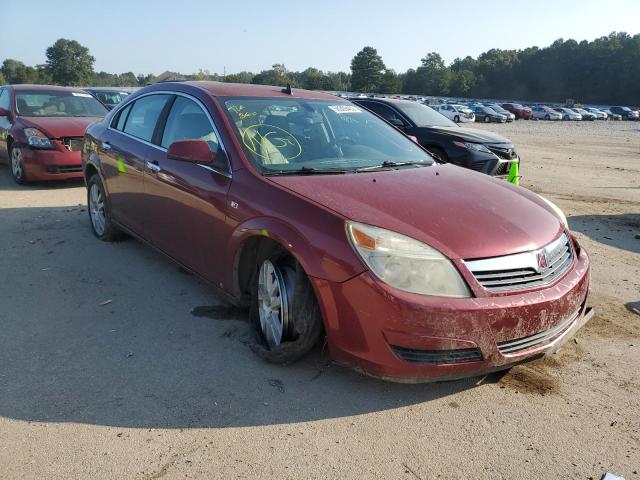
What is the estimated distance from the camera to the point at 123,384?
2.99 m

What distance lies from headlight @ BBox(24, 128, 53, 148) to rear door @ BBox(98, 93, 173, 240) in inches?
140

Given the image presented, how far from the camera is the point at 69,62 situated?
9744 cm

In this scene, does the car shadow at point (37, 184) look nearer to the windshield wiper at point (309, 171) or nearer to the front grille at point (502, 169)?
the windshield wiper at point (309, 171)

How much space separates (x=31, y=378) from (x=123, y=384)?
1.81ft

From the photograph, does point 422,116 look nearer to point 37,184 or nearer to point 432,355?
point 37,184

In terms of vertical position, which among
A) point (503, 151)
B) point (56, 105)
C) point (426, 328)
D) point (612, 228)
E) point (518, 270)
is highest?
point (56, 105)

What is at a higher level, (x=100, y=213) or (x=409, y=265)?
(x=409, y=265)

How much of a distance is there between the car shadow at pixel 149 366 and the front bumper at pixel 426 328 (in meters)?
0.36

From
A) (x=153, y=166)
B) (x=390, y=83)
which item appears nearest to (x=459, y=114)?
(x=153, y=166)

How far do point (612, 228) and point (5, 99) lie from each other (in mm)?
10220

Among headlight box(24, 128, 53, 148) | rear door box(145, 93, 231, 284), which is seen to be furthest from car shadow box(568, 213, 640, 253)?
headlight box(24, 128, 53, 148)

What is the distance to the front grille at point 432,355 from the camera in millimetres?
2621

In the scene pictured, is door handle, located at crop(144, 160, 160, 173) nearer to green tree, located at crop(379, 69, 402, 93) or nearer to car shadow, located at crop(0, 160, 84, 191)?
car shadow, located at crop(0, 160, 84, 191)

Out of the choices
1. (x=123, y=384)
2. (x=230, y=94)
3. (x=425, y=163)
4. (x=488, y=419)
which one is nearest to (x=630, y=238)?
(x=425, y=163)
